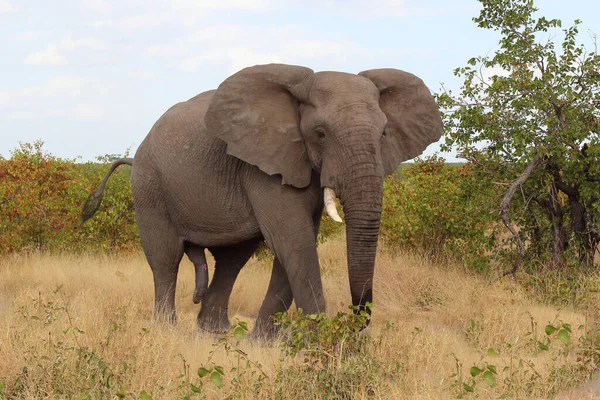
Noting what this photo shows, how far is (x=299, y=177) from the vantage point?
20.2ft

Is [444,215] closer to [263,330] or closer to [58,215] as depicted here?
[263,330]

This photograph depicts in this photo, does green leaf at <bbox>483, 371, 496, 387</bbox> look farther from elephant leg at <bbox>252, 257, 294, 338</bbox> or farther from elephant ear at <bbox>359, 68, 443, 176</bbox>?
elephant leg at <bbox>252, 257, 294, 338</bbox>

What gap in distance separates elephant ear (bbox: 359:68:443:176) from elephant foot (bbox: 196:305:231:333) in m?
2.89

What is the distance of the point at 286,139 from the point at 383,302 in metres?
3.24

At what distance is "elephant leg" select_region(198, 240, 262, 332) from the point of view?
26.7ft

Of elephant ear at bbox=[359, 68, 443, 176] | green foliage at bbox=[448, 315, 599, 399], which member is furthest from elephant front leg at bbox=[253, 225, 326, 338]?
green foliage at bbox=[448, 315, 599, 399]

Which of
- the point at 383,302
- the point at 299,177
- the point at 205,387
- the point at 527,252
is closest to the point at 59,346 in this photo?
the point at 205,387

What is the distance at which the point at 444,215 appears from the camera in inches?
432

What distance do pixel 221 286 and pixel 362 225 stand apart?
294 cm

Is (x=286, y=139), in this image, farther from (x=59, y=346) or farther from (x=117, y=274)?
(x=117, y=274)

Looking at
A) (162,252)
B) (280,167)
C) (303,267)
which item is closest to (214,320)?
(162,252)

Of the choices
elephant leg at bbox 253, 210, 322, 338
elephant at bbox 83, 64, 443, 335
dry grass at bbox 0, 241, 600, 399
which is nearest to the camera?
dry grass at bbox 0, 241, 600, 399

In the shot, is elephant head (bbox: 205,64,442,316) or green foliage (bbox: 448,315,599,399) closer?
green foliage (bbox: 448,315,599,399)

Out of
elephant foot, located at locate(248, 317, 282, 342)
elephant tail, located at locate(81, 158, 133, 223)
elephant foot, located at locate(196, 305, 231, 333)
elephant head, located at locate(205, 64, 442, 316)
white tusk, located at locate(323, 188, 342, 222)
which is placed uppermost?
elephant head, located at locate(205, 64, 442, 316)
